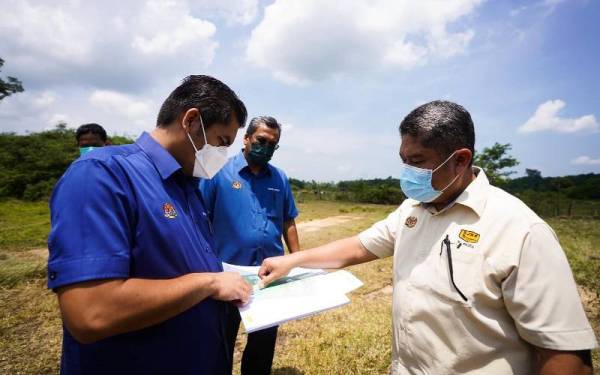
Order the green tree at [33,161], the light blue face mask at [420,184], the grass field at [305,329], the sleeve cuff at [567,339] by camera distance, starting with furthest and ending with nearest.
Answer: the green tree at [33,161], the grass field at [305,329], the light blue face mask at [420,184], the sleeve cuff at [567,339]

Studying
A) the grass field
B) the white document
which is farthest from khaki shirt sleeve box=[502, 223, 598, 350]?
the grass field

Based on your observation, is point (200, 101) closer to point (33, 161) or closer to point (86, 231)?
point (86, 231)

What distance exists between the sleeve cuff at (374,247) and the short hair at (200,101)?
1171 mm

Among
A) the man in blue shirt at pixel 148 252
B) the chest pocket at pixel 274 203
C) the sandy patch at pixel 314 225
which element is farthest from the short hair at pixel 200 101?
the sandy patch at pixel 314 225

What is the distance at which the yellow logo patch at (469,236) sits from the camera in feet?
4.69

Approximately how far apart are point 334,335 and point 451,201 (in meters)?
2.80

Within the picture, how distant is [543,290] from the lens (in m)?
1.23

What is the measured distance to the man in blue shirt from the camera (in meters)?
1.02

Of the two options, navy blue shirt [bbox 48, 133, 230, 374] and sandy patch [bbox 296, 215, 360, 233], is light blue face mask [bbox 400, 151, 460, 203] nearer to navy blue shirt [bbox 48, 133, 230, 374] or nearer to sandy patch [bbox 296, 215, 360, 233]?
navy blue shirt [bbox 48, 133, 230, 374]

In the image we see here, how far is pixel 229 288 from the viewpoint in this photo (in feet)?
4.46

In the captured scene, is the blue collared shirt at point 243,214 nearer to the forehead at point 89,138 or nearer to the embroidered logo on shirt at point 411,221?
the embroidered logo on shirt at point 411,221

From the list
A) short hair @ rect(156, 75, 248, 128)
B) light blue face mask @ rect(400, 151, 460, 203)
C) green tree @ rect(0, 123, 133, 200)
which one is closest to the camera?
short hair @ rect(156, 75, 248, 128)

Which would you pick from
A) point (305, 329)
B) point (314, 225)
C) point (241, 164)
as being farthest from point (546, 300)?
point (314, 225)

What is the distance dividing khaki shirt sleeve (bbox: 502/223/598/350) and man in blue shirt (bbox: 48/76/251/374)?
1.13 metres
